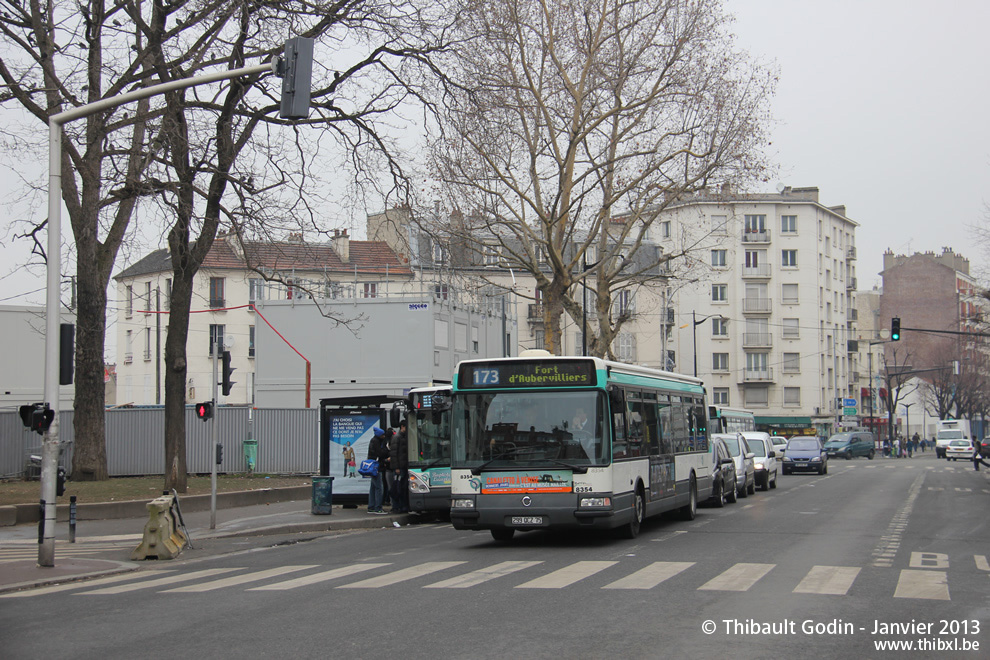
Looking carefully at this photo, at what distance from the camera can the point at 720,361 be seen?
89688 millimetres

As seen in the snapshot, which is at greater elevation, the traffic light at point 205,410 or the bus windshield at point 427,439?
the traffic light at point 205,410

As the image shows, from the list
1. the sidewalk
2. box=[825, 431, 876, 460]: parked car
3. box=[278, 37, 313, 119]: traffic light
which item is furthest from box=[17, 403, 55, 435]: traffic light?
box=[825, 431, 876, 460]: parked car

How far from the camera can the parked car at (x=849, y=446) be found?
73.2m

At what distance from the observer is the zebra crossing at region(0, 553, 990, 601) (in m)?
11.2

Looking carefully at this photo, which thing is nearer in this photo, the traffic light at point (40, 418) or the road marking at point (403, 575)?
the road marking at point (403, 575)

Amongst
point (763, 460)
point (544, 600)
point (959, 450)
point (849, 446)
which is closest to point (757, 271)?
point (849, 446)

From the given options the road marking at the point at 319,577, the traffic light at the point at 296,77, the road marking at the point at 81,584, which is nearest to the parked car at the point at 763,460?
the road marking at the point at 319,577

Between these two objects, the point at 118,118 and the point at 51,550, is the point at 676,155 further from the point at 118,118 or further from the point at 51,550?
the point at 51,550

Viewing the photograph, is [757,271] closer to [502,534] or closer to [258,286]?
[258,286]

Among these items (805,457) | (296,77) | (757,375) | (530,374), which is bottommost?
(805,457)

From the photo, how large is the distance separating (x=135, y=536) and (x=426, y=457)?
18.9ft

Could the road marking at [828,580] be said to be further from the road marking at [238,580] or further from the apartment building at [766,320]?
the apartment building at [766,320]

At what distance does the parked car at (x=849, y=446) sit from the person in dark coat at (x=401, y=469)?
182 feet

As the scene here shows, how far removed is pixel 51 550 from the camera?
14.1 meters
